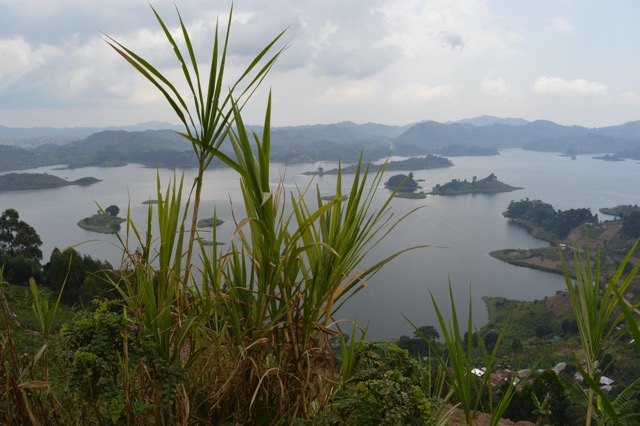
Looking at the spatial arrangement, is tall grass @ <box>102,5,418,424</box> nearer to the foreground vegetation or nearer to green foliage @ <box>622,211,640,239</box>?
the foreground vegetation

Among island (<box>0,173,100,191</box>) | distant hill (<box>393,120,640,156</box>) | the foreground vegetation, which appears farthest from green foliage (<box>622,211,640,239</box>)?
distant hill (<box>393,120,640,156</box>)

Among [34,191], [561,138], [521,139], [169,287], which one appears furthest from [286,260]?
[521,139]

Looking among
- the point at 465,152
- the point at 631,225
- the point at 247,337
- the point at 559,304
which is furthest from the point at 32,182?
the point at 465,152

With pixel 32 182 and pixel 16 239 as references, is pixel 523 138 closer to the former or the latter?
pixel 32 182

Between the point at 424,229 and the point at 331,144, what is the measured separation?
192 ft

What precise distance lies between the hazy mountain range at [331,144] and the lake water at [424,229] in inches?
298

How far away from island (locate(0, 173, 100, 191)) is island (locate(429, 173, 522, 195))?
127ft

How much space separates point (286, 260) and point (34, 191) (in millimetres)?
55989

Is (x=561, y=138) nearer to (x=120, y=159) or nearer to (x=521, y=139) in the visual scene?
(x=521, y=139)

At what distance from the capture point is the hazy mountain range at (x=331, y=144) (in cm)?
7044

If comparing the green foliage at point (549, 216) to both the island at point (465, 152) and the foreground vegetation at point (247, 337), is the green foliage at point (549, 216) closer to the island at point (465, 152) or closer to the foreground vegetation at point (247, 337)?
the foreground vegetation at point (247, 337)

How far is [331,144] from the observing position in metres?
90.5

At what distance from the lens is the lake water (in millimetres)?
24453

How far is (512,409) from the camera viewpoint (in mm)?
7496
